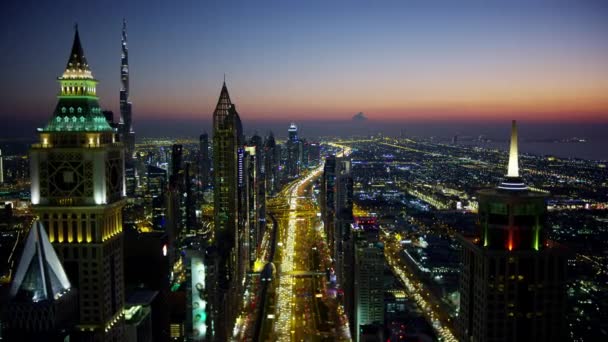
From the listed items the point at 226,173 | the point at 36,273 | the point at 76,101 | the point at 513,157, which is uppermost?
the point at 76,101

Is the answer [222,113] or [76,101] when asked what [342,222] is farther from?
[76,101]

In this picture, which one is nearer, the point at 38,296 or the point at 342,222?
the point at 38,296

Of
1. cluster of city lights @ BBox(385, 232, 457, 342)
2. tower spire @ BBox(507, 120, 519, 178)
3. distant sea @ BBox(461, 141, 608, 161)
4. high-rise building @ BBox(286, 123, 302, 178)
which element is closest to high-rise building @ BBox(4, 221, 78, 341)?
tower spire @ BBox(507, 120, 519, 178)

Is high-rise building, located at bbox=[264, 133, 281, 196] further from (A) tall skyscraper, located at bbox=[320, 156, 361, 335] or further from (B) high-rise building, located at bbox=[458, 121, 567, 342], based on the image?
(B) high-rise building, located at bbox=[458, 121, 567, 342]

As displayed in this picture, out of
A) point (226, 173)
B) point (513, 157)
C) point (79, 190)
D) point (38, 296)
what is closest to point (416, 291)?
point (226, 173)

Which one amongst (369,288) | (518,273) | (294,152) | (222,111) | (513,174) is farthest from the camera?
(294,152)

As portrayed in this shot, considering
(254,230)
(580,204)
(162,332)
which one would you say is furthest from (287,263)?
(580,204)

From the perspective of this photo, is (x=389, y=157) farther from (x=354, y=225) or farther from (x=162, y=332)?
(x=162, y=332)
